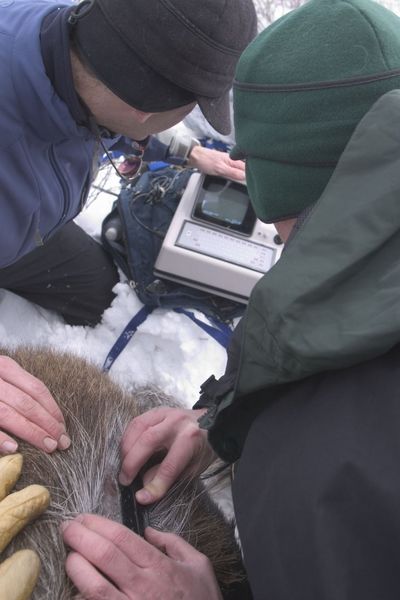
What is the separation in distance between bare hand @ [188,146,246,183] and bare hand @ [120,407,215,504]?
1499mm

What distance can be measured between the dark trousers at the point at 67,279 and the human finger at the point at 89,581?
153 cm

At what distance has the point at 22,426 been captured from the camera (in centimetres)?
100

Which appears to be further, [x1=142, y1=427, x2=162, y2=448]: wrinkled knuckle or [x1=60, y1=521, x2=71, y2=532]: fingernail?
[x1=142, y1=427, x2=162, y2=448]: wrinkled knuckle

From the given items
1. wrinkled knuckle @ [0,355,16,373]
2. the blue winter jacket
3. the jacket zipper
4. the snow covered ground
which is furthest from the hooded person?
the snow covered ground

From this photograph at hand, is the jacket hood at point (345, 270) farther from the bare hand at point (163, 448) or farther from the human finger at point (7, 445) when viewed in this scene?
the human finger at point (7, 445)

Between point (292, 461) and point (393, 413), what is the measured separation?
0.55ft

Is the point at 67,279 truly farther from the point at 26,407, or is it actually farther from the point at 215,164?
the point at 26,407

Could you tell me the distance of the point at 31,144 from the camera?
151cm

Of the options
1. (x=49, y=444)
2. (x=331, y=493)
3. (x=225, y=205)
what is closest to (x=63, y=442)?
(x=49, y=444)

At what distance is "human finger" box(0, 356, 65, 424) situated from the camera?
105 cm

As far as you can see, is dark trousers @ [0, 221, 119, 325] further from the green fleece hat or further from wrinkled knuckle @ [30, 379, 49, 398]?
the green fleece hat

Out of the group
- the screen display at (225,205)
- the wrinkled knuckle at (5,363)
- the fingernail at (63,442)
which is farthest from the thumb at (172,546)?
the screen display at (225,205)

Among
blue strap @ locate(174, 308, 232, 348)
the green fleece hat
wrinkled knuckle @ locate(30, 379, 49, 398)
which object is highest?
the green fleece hat

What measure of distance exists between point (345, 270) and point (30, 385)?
753 mm
